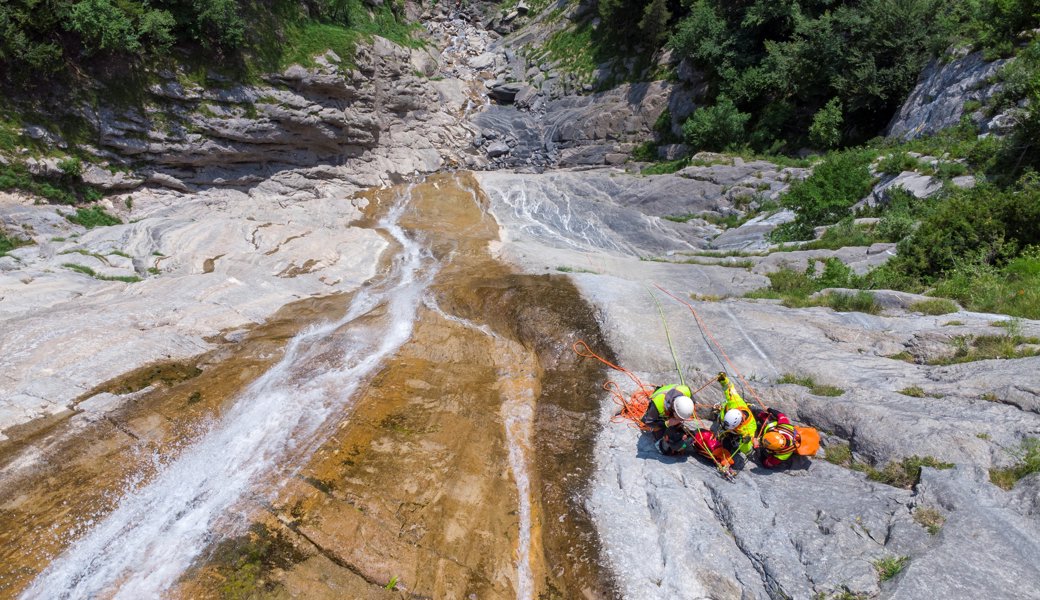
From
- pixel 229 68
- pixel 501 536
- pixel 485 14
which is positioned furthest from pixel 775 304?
pixel 485 14

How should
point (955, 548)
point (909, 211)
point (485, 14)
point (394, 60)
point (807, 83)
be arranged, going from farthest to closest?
point (485, 14), point (394, 60), point (807, 83), point (909, 211), point (955, 548)

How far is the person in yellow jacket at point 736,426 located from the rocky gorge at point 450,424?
1.64ft

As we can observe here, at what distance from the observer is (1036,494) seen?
5.45 m

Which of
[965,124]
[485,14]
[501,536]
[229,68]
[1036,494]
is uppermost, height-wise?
[485,14]

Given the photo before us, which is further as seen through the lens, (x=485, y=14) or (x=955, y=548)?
(x=485, y=14)

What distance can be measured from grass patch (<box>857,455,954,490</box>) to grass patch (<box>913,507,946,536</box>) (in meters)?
0.49

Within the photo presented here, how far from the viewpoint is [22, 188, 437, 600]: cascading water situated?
253 inches

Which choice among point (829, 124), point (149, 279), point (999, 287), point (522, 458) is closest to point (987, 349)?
point (999, 287)

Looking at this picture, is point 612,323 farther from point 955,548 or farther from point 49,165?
point 49,165

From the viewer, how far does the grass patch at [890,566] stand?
5328mm

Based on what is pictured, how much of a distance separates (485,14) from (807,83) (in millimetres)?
32819

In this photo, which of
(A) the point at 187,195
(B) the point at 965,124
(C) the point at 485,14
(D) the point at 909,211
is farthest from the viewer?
(C) the point at 485,14

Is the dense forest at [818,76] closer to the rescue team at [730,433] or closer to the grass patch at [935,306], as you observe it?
the grass patch at [935,306]

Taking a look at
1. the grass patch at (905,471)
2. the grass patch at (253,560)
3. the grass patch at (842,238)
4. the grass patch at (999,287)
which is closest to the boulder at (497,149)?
the grass patch at (842,238)
